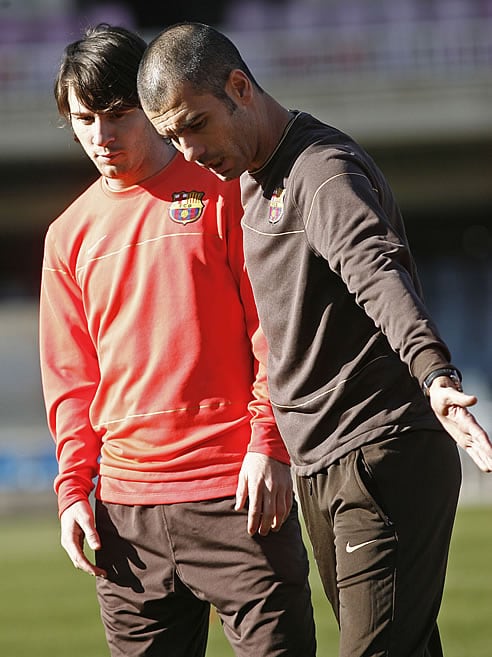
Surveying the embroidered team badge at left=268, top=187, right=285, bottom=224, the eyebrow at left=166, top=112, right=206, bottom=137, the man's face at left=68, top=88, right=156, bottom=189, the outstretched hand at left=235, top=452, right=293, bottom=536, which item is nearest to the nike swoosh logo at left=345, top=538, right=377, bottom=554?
the outstretched hand at left=235, top=452, right=293, bottom=536

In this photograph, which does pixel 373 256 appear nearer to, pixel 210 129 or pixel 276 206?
pixel 276 206

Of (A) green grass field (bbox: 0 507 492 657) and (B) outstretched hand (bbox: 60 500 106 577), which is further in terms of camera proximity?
(A) green grass field (bbox: 0 507 492 657)

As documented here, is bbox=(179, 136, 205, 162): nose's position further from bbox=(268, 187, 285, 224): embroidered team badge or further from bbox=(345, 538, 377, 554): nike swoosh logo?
bbox=(345, 538, 377, 554): nike swoosh logo

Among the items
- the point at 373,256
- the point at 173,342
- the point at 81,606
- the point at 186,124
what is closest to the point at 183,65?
the point at 186,124

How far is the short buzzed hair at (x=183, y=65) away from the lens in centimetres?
325

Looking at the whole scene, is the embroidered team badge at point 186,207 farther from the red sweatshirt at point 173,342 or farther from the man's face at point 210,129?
the man's face at point 210,129

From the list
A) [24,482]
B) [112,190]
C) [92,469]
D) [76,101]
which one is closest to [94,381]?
[92,469]

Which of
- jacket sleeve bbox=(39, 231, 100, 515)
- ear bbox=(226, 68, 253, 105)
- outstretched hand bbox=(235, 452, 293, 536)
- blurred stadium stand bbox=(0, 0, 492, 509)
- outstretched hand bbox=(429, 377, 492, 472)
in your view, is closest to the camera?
outstretched hand bbox=(429, 377, 492, 472)

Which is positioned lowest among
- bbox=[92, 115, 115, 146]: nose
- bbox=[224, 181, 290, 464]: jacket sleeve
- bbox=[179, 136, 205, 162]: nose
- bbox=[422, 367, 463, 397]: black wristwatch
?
bbox=[224, 181, 290, 464]: jacket sleeve

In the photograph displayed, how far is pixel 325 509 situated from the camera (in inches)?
Result: 133

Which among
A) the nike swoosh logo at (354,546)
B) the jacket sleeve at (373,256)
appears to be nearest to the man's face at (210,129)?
the jacket sleeve at (373,256)

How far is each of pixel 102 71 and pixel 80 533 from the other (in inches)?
51.1

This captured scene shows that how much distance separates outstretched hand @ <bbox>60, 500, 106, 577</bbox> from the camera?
377 centimetres

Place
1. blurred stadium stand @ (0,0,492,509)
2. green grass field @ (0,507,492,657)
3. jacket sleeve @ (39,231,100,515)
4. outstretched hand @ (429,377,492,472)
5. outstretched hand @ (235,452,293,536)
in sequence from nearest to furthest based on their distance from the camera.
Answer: outstretched hand @ (429,377,492,472) < outstretched hand @ (235,452,293,536) < jacket sleeve @ (39,231,100,515) < green grass field @ (0,507,492,657) < blurred stadium stand @ (0,0,492,509)
